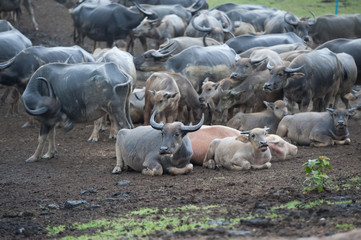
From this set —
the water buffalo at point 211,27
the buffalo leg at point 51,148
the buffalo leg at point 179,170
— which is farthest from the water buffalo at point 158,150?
the water buffalo at point 211,27

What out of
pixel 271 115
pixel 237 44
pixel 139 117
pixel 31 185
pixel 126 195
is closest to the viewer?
pixel 126 195

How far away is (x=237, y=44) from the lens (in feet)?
66.2

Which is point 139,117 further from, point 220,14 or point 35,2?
point 35,2

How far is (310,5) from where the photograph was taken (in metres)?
33.1

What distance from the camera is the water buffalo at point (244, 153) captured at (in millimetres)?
10531

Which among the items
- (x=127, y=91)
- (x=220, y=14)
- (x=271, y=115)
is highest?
(x=127, y=91)

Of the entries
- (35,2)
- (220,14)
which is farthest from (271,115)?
(35,2)

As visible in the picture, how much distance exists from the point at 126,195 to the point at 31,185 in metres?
1.88

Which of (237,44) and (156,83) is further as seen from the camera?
(237,44)

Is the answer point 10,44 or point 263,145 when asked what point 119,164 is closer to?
point 263,145

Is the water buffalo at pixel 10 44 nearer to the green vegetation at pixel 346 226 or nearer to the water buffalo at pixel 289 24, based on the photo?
the water buffalo at pixel 289 24

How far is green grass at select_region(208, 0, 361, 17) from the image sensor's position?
104ft

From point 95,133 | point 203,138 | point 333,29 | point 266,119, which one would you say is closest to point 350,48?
point 266,119

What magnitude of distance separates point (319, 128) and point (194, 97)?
9.87 feet
